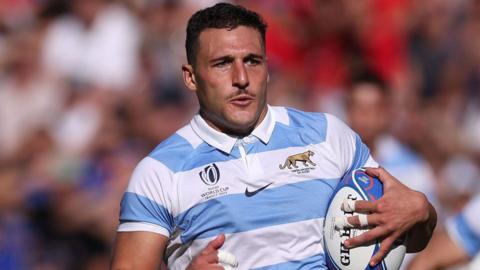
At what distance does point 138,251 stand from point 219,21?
1.11 meters

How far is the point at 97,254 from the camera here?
8516 mm

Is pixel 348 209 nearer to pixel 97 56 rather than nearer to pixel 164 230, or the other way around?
pixel 164 230

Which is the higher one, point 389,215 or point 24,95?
point 389,215

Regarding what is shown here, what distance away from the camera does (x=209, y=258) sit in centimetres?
479

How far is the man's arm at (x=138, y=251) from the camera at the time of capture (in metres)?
4.85

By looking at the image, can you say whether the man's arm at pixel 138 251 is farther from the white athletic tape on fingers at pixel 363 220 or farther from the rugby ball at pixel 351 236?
the white athletic tape on fingers at pixel 363 220

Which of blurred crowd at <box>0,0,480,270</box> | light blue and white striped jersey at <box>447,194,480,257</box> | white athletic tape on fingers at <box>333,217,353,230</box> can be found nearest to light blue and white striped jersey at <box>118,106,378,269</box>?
white athletic tape on fingers at <box>333,217,353,230</box>

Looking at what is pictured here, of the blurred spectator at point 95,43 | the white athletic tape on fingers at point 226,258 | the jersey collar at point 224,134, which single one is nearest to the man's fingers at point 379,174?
the jersey collar at point 224,134

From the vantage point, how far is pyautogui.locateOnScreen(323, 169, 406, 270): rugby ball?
16.2ft

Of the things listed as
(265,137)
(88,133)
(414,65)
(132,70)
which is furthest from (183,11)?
(265,137)

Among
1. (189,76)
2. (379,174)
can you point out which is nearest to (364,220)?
(379,174)

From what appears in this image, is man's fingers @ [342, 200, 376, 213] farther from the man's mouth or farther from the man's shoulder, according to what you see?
the man's shoulder

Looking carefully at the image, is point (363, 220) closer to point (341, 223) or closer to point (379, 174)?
point (341, 223)

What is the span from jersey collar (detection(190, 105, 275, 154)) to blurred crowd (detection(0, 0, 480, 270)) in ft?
9.53
